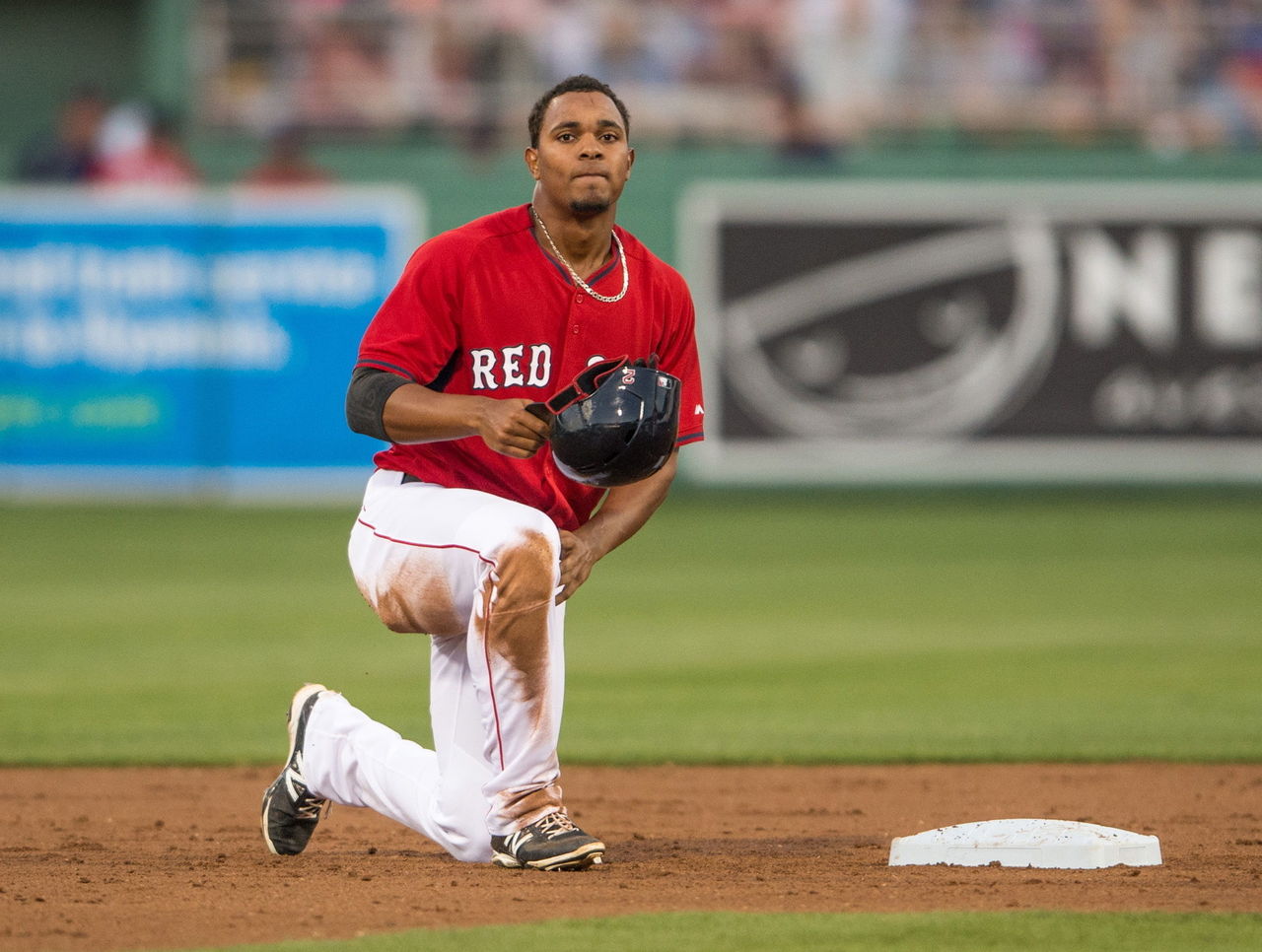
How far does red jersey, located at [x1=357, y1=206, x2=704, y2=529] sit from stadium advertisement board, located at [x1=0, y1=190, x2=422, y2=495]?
1046 cm

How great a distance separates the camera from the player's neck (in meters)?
4.56

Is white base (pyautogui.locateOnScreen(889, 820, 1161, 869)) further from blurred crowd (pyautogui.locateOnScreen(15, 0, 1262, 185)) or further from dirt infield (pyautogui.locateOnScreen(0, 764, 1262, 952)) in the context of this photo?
blurred crowd (pyautogui.locateOnScreen(15, 0, 1262, 185))

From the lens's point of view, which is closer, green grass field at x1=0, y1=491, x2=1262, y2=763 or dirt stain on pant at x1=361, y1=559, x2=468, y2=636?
dirt stain on pant at x1=361, y1=559, x2=468, y2=636

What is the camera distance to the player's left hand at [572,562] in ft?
14.4

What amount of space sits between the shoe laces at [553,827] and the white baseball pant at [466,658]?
0.02 meters

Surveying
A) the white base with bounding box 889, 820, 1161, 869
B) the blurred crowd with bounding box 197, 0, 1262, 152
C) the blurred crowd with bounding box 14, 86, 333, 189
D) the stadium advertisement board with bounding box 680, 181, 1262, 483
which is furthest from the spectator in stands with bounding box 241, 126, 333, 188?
the white base with bounding box 889, 820, 1161, 869

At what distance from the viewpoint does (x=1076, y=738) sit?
22.4ft

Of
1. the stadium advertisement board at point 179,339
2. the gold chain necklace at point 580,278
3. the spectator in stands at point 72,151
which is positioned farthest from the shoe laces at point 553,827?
the spectator in stands at point 72,151

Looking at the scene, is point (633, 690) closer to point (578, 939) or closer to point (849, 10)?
point (578, 939)

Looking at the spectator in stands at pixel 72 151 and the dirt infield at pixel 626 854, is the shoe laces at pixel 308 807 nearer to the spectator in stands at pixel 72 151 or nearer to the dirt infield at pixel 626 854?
the dirt infield at pixel 626 854

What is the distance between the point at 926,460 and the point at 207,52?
6746mm

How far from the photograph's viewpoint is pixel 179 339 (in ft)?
49.9

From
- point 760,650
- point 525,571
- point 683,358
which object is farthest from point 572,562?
point 760,650

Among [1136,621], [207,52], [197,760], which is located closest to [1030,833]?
[197,760]
